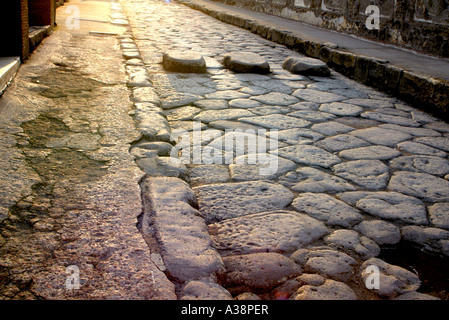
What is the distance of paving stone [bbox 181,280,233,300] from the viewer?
1227 millimetres

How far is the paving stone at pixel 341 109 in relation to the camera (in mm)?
3473

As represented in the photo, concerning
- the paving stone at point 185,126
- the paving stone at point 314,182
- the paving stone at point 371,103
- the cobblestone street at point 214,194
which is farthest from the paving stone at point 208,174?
the paving stone at point 371,103

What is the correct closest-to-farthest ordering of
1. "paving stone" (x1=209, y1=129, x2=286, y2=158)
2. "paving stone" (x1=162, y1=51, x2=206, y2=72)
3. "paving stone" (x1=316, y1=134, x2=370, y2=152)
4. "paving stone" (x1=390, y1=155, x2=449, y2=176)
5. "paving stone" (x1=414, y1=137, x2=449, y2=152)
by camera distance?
"paving stone" (x1=390, y1=155, x2=449, y2=176) → "paving stone" (x1=209, y1=129, x2=286, y2=158) → "paving stone" (x1=316, y1=134, x2=370, y2=152) → "paving stone" (x1=414, y1=137, x2=449, y2=152) → "paving stone" (x1=162, y1=51, x2=206, y2=72)

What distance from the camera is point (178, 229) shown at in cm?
156

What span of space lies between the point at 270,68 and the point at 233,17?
5.08 m

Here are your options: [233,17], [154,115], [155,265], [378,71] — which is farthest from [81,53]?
[233,17]

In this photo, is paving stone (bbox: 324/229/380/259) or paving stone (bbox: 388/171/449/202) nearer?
paving stone (bbox: 324/229/380/259)

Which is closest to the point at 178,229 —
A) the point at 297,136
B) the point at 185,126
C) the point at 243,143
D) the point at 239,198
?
the point at 239,198

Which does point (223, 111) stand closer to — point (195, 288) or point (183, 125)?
point (183, 125)

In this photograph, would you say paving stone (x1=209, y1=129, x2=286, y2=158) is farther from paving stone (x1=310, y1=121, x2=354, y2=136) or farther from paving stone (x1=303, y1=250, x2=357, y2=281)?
paving stone (x1=303, y1=250, x2=357, y2=281)

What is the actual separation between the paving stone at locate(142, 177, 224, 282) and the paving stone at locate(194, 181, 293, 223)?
93mm

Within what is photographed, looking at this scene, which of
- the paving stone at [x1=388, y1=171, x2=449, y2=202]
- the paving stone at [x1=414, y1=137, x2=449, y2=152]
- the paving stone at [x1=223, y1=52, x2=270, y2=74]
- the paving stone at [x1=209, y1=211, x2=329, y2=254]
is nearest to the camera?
the paving stone at [x1=209, y1=211, x2=329, y2=254]

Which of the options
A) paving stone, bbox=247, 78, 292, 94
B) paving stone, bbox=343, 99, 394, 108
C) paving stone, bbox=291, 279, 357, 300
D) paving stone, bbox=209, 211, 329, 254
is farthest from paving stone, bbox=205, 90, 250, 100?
paving stone, bbox=291, 279, 357, 300

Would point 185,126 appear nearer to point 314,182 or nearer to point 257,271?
point 314,182
